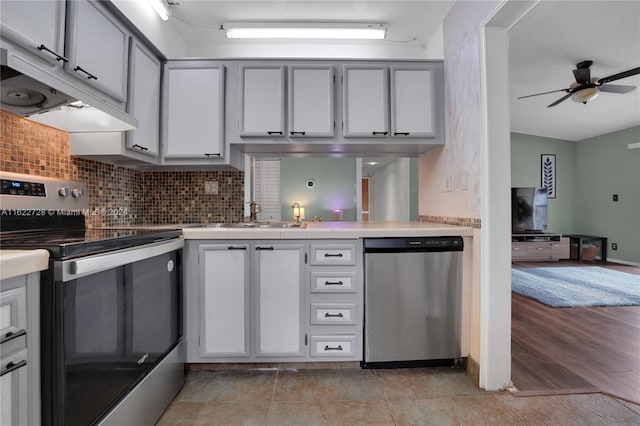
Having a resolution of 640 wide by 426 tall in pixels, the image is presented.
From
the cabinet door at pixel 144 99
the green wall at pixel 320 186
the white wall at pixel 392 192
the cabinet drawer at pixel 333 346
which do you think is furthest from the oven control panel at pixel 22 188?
the white wall at pixel 392 192

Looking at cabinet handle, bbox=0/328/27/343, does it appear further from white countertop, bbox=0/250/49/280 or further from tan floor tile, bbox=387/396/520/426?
tan floor tile, bbox=387/396/520/426

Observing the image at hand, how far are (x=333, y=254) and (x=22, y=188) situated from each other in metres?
1.66

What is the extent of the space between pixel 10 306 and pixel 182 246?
0.99m

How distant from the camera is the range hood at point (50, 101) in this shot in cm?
109

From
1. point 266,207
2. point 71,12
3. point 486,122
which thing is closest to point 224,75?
point 71,12

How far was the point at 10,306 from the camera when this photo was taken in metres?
0.81

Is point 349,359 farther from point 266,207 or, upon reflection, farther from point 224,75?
point 224,75

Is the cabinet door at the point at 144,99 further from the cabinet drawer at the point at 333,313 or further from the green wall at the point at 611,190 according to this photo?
the green wall at the point at 611,190

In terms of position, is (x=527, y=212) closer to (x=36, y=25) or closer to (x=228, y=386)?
(x=228, y=386)

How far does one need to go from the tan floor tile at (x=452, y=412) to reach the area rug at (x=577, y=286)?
220 cm

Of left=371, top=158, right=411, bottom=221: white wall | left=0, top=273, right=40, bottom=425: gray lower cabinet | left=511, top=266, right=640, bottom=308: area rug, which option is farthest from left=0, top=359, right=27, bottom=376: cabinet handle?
left=511, top=266, right=640, bottom=308: area rug

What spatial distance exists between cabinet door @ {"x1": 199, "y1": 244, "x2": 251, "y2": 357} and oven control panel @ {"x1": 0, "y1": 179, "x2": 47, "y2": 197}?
86 cm

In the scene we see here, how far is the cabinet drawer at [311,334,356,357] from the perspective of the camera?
186 centimetres

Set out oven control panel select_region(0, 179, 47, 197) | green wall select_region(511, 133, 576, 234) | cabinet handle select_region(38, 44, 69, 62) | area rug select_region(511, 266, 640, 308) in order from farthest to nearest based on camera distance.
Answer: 1. green wall select_region(511, 133, 576, 234)
2. area rug select_region(511, 266, 640, 308)
3. oven control panel select_region(0, 179, 47, 197)
4. cabinet handle select_region(38, 44, 69, 62)
